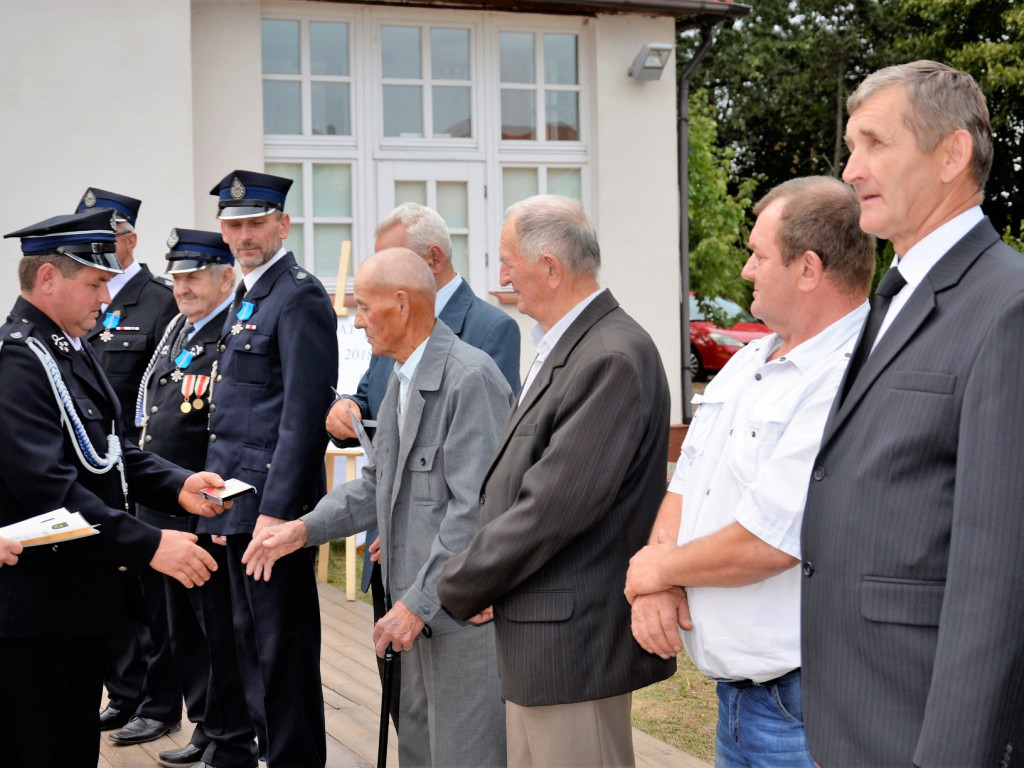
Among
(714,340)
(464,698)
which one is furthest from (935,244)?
(714,340)

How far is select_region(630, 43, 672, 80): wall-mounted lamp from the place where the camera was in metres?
10.2

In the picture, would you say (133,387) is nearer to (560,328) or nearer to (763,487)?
(560,328)

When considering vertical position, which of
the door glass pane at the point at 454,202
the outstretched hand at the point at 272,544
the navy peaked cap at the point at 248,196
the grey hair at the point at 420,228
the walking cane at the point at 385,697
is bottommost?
the walking cane at the point at 385,697

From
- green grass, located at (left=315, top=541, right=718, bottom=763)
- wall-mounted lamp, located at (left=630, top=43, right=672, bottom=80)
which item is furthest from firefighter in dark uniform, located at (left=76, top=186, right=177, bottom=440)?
wall-mounted lamp, located at (left=630, top=43, right=672, bottom=80)

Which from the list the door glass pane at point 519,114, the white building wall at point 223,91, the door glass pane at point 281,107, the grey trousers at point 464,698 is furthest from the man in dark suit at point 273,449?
the door glass pane at point 519,114

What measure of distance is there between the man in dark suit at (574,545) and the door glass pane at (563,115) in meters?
8.19

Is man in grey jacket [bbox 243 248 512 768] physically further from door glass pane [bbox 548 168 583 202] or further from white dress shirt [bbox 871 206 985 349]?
door glass pane [bbox 548 168 583 202]

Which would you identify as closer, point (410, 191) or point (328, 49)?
point (328, 49)

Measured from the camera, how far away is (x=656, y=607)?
2.29 meters

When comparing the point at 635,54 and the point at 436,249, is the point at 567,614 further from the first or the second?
the point at 635,54

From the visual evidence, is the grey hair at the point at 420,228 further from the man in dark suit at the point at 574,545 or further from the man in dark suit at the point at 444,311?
the man in dark suit at the point at 574,545

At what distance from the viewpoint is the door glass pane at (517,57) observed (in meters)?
10.4

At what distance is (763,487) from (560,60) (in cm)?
912

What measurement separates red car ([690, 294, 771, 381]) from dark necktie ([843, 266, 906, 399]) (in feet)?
59.7
